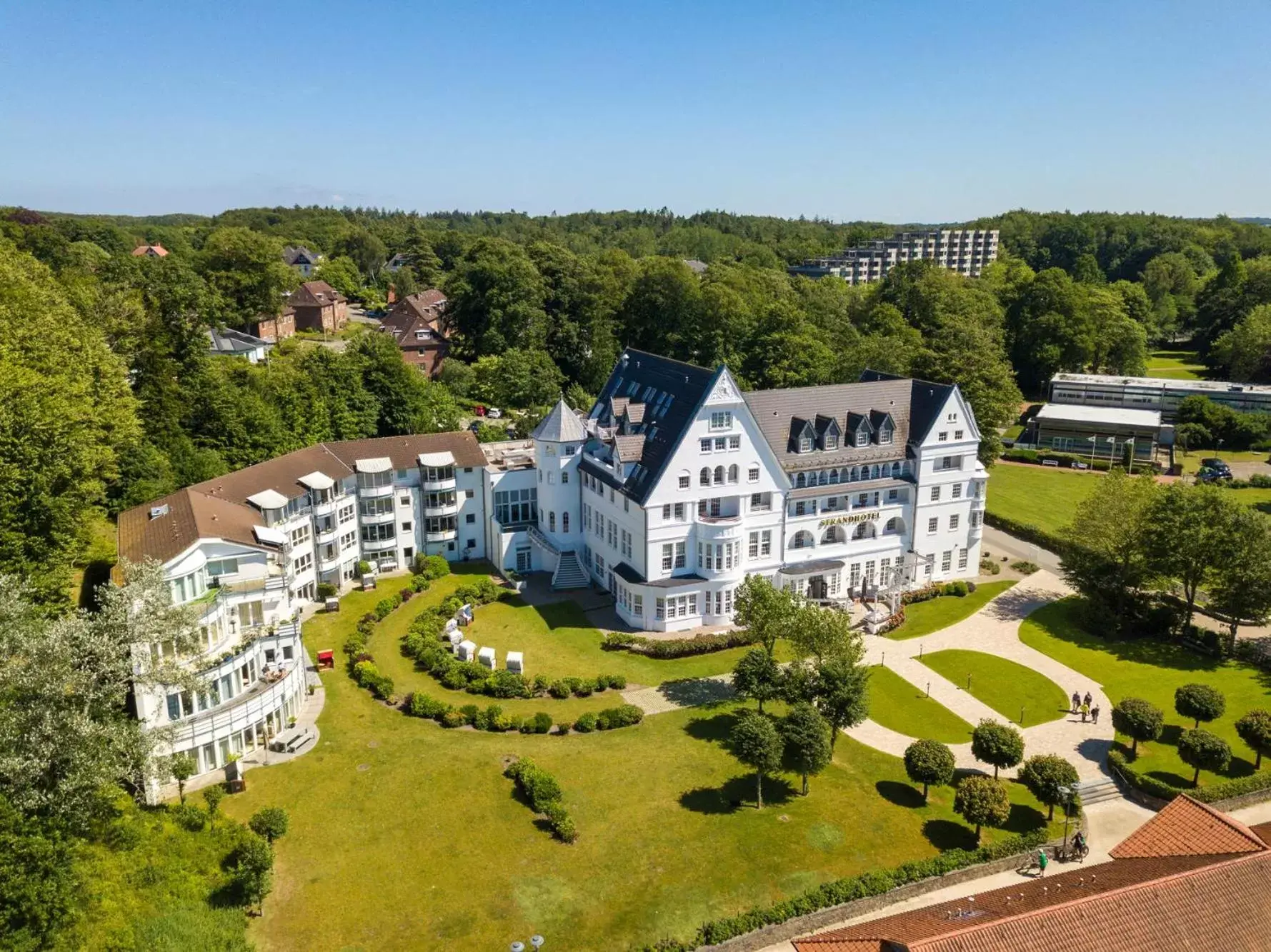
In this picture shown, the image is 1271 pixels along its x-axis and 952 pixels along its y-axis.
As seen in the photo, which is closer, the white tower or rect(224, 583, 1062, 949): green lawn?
rect(224, 583, 1062, 949): green lawn

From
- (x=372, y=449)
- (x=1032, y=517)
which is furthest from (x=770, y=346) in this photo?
(x=372, y=449)

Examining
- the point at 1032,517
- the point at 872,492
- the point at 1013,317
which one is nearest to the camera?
the point at 872,492

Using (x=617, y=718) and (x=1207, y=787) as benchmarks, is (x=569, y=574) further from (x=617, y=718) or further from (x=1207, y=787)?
(x=1207, y=787)

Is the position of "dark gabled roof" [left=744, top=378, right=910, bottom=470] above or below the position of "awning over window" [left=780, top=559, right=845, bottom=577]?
above

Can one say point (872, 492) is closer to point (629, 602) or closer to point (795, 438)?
point (795, 438)

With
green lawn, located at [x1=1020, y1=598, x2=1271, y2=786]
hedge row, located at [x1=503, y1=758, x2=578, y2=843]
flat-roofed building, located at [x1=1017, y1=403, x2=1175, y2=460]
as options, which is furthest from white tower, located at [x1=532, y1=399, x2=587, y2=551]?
flat-roofed building, located at [x1=1017, y1=403, x2=1175, y2=460]

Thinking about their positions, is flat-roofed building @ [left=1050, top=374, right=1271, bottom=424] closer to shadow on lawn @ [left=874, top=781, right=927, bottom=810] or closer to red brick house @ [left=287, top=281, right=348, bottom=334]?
shadow on lawn @ [left=874, top=781, right=927, bottom=810]

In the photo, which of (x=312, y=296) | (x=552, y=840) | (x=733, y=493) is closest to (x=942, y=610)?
(x=733, y=493)

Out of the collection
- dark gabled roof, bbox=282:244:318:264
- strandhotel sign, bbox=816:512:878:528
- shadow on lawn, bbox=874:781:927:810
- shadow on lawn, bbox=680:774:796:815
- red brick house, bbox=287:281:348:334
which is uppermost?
dark gabled roof, bbox=282:244:318:264
